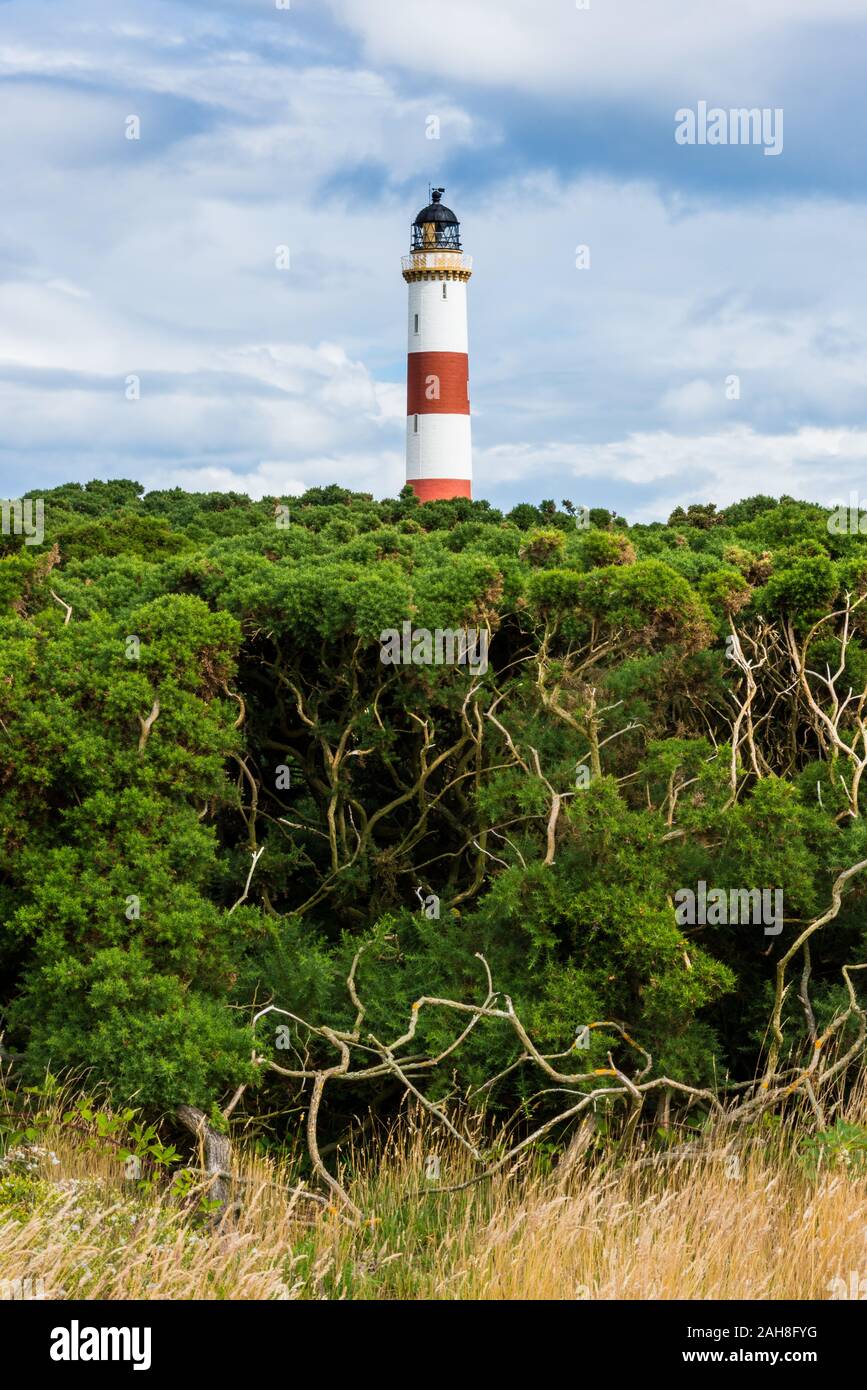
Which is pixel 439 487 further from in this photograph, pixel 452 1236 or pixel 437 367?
pixel 452 1236

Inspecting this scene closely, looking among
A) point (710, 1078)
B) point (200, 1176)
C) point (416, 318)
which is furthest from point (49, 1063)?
point (416, 318)

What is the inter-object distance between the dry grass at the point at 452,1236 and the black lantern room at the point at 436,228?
1452 inches

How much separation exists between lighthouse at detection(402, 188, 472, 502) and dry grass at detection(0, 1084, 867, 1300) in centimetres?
3162

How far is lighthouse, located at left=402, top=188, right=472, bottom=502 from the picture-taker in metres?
38.3

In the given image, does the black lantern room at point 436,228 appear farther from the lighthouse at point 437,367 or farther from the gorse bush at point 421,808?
the gorse bush at point 421,808

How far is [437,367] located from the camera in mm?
39062

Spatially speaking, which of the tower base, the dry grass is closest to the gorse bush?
the dry grass

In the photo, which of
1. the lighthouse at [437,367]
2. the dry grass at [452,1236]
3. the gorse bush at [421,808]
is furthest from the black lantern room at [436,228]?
the dry grass at [452,1236]

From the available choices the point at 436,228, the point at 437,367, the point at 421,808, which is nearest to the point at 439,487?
the point at 437,367

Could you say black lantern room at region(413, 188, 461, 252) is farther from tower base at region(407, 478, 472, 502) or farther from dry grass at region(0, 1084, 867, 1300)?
dry grass at region(0, 1084, 867, 1300)

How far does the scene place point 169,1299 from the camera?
4.65 metres

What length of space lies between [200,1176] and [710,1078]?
2992mm

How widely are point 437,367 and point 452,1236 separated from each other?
35098mm

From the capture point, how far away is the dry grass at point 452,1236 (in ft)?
16.1
